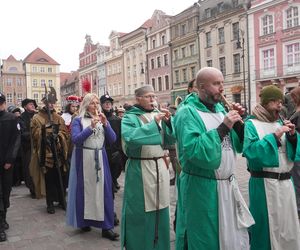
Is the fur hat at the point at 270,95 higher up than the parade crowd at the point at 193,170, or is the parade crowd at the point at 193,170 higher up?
the fur hat at the point at 270,95

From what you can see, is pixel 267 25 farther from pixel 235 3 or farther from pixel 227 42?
pixel 227 42

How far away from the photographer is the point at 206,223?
2.60 meters

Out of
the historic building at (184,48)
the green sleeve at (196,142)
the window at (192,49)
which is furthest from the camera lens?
the window at (192,49)

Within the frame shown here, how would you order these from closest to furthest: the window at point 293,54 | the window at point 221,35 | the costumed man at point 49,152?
1. the costumed man at point 49,152
2. the window at point 293,54
3. the window at point 221,35

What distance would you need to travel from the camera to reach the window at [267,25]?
1190 inches

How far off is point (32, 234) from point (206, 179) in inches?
127

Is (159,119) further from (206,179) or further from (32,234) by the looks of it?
(32,234)

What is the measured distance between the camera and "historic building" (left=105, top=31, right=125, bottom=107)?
178 ft

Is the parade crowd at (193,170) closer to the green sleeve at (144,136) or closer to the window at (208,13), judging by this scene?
the green sleeve at (144,136)

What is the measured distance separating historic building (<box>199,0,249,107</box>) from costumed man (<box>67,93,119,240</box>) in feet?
87.3

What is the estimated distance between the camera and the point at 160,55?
1778 inches

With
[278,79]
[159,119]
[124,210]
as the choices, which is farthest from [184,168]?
[278,79]

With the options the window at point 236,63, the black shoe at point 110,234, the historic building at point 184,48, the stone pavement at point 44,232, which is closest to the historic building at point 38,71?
the historic building at point 184,48

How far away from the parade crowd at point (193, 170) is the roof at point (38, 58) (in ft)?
262
